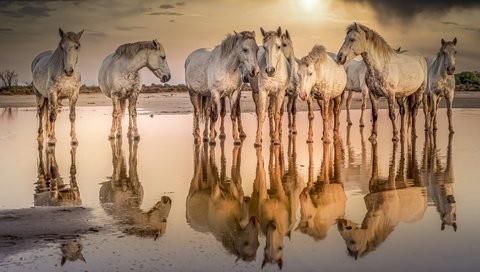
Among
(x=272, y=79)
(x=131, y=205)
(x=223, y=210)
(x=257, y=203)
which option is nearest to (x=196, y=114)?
(x=272, y=79)

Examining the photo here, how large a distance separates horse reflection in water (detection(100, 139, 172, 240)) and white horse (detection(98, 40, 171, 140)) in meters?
5.83

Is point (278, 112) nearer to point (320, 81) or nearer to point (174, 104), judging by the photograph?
point (320, 81)

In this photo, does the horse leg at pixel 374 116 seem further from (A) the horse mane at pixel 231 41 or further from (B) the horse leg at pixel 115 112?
(B) the horse leg at pixel 115 112

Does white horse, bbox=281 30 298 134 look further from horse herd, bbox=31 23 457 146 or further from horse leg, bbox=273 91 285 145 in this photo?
horse leg, bbox=273 91 285 145

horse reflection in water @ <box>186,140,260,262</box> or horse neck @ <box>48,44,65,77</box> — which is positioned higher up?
horse neck @ <box>48,44,65,77</box>

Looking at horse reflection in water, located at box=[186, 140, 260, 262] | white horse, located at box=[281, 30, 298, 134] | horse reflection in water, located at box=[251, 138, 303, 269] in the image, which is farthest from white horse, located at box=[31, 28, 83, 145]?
horse reflection in water, located at box=[251, 138, 303, 269]

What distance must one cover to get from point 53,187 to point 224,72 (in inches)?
243

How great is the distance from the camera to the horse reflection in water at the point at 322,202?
6.45m

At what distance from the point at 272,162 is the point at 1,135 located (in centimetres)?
975

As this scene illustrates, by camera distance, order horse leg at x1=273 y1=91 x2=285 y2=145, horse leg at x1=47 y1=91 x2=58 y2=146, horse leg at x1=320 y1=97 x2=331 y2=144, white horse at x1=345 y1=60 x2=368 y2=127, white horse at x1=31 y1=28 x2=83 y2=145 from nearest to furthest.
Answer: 1. horse leg at x1=273 y1=91 x2=285 y2=145
2. white horse at x1=31 y1=28 x2=83 y2=145
3. horse leg at x1=47 y1=91 x2=58 y2=146
4. horse leg at x1=320 y1=97 x2=331 y2=144
5. white horse at x1=345 y1=60 x2=368 y2=127

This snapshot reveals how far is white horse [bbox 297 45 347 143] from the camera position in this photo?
15320 millimetres

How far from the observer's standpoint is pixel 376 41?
52.2 feet

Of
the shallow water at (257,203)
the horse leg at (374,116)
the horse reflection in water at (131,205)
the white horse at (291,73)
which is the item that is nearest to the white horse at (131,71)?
the shallow water at (257,203)

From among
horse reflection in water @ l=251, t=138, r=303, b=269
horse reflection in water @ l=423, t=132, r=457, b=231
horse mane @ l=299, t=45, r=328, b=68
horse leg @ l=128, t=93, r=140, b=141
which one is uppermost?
horse mane @ l=299, t=45, r=328, b=68
